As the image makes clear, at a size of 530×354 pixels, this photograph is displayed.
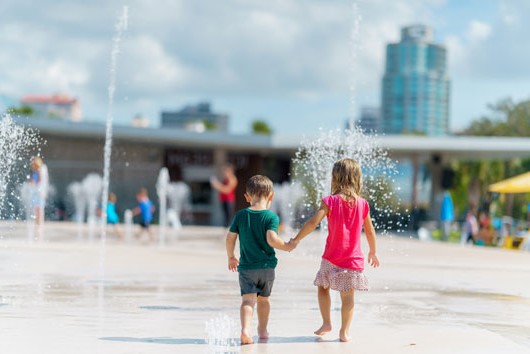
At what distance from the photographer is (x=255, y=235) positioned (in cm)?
650

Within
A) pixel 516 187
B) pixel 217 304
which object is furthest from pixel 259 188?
pixel 516 187

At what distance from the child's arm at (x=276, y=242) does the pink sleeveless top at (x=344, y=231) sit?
356mm

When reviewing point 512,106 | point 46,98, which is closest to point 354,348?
point 512,106

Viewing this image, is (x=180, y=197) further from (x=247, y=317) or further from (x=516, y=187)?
(x=247, y=317)

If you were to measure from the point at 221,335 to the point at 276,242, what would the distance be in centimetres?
105

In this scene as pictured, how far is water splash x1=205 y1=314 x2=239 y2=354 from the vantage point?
20.6 ft

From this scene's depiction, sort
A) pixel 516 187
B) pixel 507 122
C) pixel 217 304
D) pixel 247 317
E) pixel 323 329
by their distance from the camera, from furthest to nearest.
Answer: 1. pixel 507 122
2. pixel 516 187
3. pixel 217 304
4. pixel 323 329
5. pixel 247 317

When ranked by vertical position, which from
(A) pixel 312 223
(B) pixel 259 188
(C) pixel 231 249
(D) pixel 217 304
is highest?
(B) pixel 259 188

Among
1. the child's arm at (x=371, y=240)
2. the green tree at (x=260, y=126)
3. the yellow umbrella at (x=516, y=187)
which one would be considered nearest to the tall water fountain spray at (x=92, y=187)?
the yellow umbrella at (x=516, y=187)

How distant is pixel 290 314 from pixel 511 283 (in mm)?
4787

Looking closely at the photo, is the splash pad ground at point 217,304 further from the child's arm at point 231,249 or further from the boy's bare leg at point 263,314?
the child's arm at point 231,249

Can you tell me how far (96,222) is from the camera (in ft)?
109

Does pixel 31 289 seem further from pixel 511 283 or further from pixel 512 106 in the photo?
pixel 512 106

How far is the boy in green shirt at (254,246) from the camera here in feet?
21.3
